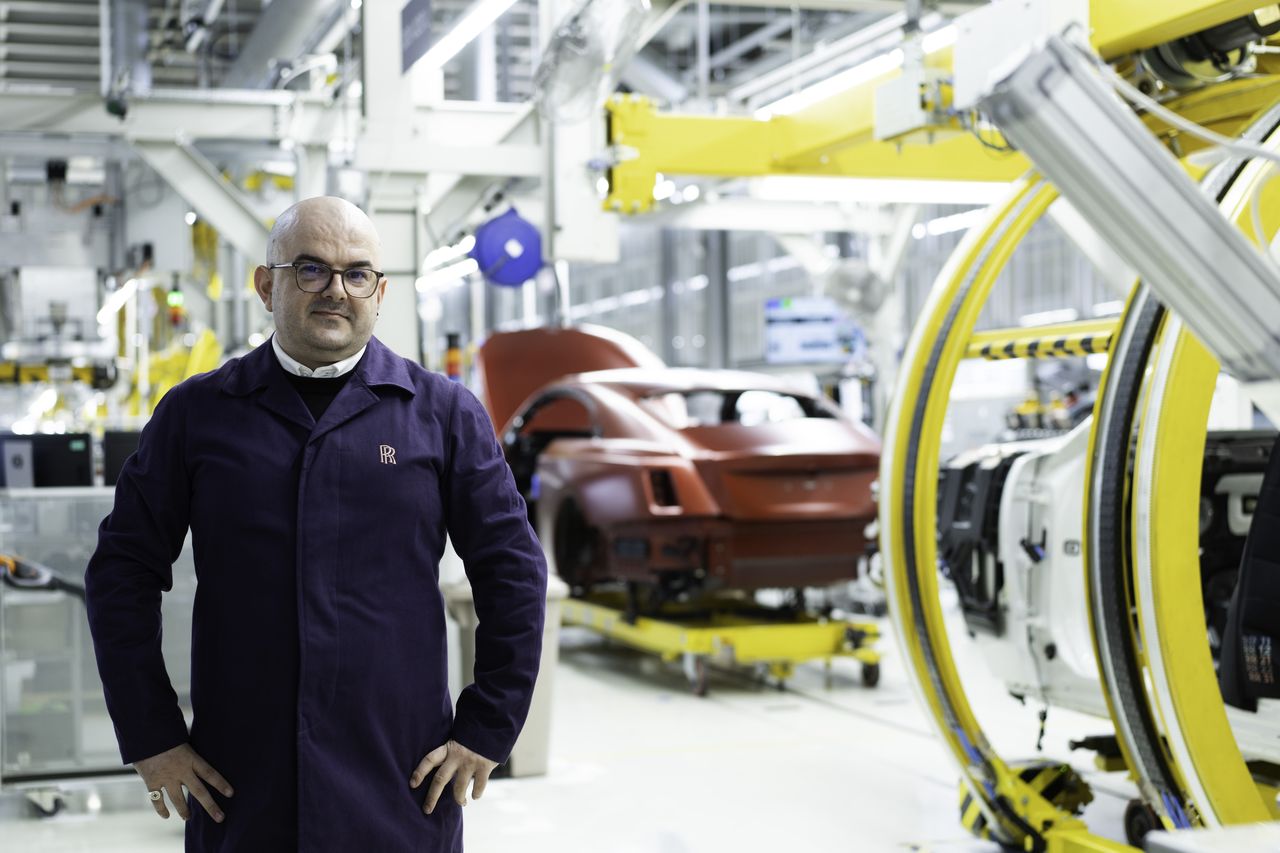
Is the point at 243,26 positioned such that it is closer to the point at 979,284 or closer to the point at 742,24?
the point at 742,24

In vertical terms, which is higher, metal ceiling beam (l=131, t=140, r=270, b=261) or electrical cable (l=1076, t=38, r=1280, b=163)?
metal ceiling beam (l=131, t=140, r=270, b=261)

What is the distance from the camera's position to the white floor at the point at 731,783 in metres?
4.96

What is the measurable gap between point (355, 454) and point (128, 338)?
1276 centimetres

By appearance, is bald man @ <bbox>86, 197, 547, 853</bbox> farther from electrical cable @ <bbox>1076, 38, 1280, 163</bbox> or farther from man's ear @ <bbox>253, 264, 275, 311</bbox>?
electrical cable @ <bbox>1076, 38, 1280, 163</bbox>

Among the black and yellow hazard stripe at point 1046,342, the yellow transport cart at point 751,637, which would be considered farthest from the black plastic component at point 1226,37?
the yellow transport cart at point 751,637

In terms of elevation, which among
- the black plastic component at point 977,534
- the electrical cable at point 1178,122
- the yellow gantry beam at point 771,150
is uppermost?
the yellow gantry beam at point 771,150

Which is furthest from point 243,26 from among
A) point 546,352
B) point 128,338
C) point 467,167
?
point 467,167

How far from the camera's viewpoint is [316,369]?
2469 millimetres

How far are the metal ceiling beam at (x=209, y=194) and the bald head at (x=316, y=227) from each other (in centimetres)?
635

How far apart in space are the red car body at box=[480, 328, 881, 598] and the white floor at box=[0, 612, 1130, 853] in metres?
0.72

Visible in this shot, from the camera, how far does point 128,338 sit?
14.3 metres

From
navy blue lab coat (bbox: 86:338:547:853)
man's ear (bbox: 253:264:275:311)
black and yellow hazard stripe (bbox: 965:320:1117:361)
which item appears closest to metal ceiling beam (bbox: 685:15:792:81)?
black and yellow hazard stripe (bbox: 965:320:1117:361)

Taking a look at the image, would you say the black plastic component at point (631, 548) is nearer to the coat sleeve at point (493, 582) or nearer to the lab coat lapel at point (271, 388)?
the coat sleeve at point (493, 582)

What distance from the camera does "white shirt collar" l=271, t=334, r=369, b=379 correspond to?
2.46 m
